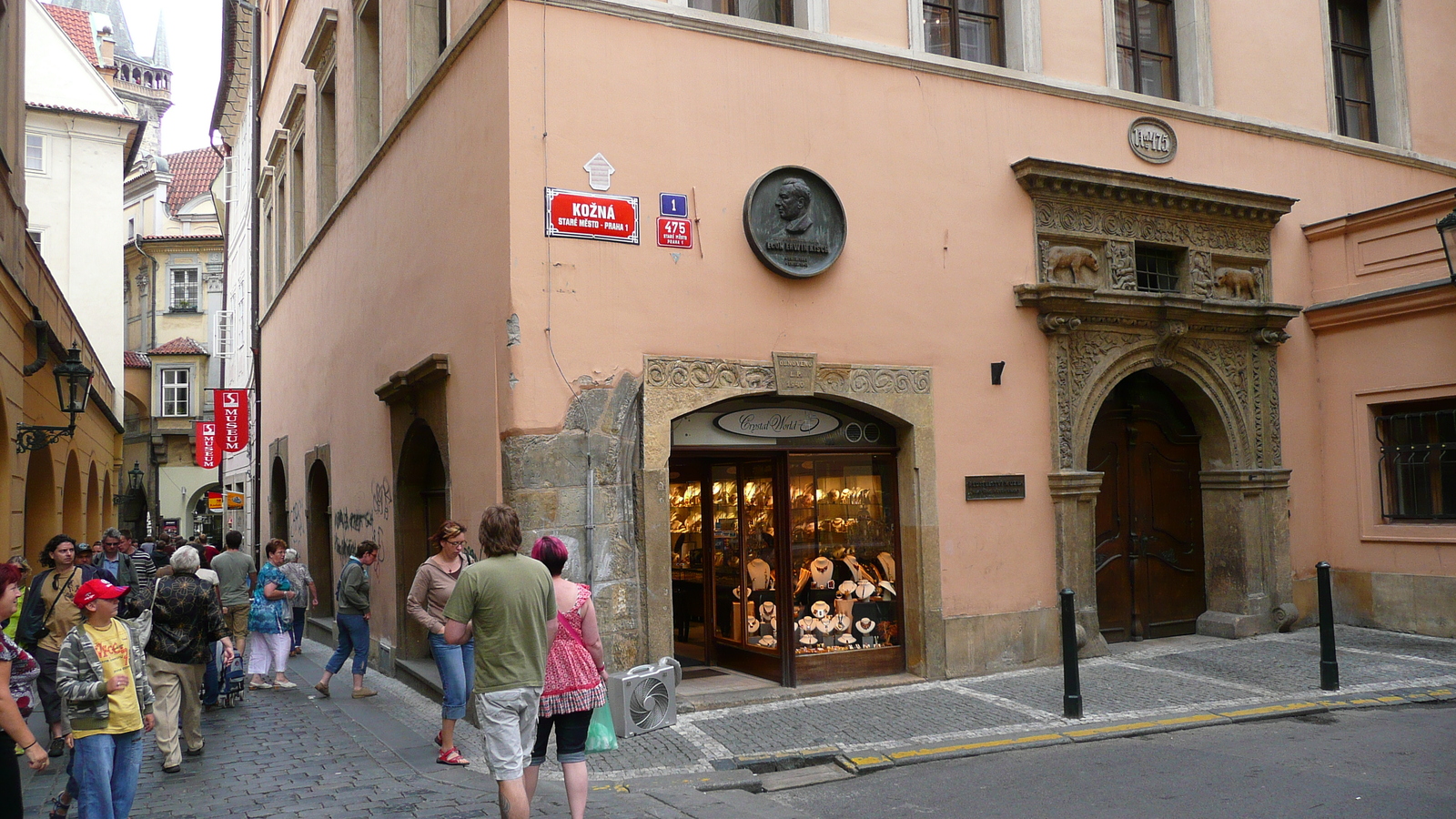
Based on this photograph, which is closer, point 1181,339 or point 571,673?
point 571,673

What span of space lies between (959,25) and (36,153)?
81.0ft

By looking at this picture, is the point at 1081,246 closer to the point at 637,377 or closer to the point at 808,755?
the point at 637,377

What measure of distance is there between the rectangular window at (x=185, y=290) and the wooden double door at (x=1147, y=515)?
4460 centimetres

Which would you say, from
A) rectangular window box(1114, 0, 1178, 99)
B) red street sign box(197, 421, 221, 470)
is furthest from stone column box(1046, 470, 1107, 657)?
red street sign box(197, 421, 221, 470)

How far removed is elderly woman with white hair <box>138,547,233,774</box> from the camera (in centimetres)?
812

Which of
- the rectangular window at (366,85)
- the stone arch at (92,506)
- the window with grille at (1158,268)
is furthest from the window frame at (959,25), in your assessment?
the stone arch at (92,506)

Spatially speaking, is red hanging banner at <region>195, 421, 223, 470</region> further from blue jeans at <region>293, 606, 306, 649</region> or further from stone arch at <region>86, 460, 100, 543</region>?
blue jeans at <region>293, 606, 306, 649</region>

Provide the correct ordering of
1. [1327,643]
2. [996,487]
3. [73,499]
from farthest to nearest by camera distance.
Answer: [73,499] < [996,487] < [1327,643]

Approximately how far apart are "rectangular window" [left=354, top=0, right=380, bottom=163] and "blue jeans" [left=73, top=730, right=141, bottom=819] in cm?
965

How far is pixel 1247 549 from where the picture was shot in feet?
39.7

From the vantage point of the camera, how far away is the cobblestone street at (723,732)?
264 inches

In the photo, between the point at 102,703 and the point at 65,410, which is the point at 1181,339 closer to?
the point at 102,703

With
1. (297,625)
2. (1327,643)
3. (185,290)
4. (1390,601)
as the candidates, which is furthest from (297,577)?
(185,290)

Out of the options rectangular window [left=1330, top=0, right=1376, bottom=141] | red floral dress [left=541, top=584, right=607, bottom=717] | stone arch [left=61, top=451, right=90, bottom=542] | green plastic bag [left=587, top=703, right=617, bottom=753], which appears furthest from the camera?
stone arch [left=61, top=451, right=90, bottom=542]
